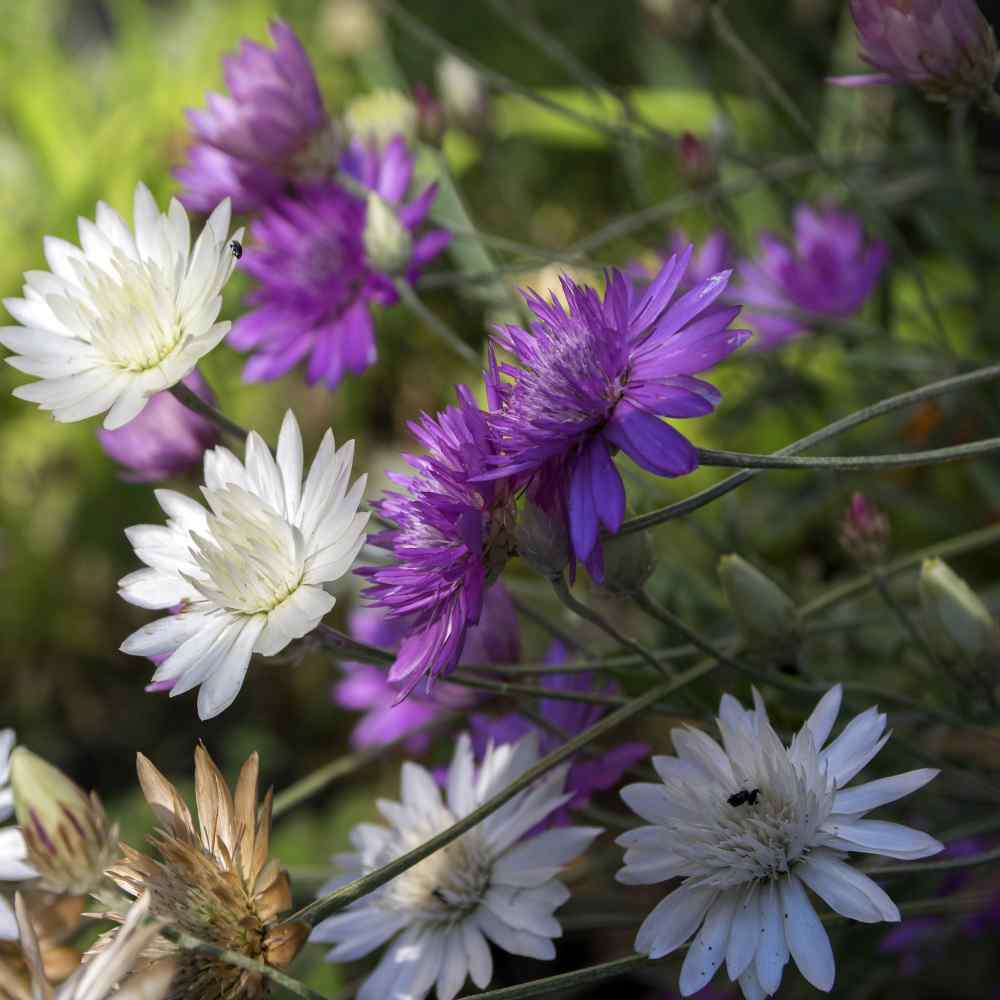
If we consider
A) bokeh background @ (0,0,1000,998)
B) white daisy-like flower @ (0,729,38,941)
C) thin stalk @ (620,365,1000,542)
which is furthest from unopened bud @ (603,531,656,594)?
white daisy-like flower @ (0,729,38,941)

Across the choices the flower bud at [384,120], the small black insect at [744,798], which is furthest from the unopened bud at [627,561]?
the flower bud at [384,120]

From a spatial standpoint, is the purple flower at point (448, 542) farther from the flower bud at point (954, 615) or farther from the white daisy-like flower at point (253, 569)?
the flower bud at point (954, 615)

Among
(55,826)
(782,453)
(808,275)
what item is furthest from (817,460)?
(808,275)

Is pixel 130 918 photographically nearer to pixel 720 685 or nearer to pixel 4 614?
pixel 720 685

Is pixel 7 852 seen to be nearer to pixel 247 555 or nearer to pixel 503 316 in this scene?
pixel 247 555

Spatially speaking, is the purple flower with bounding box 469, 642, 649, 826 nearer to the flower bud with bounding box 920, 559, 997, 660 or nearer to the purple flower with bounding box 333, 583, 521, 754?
the purple flower with bounding box 333, 583, 521, 754

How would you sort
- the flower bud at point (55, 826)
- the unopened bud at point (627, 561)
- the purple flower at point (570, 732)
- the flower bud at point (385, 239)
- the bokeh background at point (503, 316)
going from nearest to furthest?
the flower bud at point (55, 826)
the unopened bud at point (627, 561)
the purple flower at point (570, 732)
the flower bud at point (385, 239)
the bokeh background at point (503, 316)

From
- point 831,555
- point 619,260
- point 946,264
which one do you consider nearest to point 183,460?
point 831,555

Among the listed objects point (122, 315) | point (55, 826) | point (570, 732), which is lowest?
point (570, 732)
